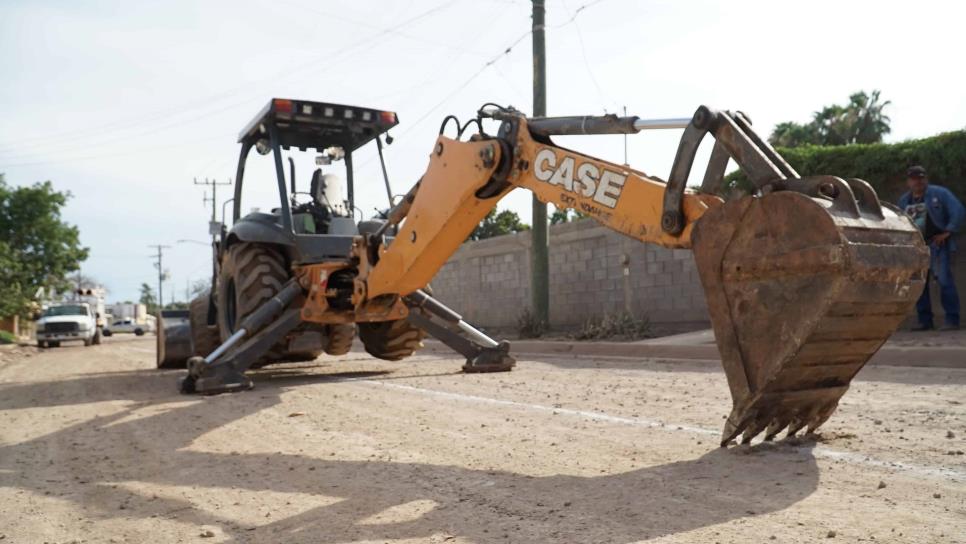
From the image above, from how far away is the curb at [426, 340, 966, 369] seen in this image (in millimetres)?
7555

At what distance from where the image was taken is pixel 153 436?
546cm

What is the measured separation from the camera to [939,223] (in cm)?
959

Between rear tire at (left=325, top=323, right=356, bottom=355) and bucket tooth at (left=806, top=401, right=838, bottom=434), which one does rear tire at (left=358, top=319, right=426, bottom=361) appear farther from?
bucket tooth at (left=806, top=401, right=838, bottom=434)

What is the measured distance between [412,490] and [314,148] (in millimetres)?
6216

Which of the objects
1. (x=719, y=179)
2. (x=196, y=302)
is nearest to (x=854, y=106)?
(x=196, y=302)

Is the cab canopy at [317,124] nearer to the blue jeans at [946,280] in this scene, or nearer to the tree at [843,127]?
the blue jeans at [946,280]

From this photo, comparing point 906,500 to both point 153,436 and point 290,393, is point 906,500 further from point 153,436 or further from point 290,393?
point 290,393

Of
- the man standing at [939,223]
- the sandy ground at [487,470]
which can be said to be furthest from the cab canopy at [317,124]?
the man standing at [939,223]

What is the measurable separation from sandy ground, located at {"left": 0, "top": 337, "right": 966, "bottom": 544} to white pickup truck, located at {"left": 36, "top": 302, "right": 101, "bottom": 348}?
24.8 metres

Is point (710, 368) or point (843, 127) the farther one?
point (843, 127)

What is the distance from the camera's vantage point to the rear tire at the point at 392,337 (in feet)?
30.2

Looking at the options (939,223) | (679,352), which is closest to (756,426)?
(679,352)

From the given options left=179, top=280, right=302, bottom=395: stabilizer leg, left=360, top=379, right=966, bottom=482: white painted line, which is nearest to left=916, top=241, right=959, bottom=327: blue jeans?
left=360, top=379, right=966, bottom=482: white painted line

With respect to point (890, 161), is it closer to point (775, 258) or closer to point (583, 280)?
point (583, 280)
